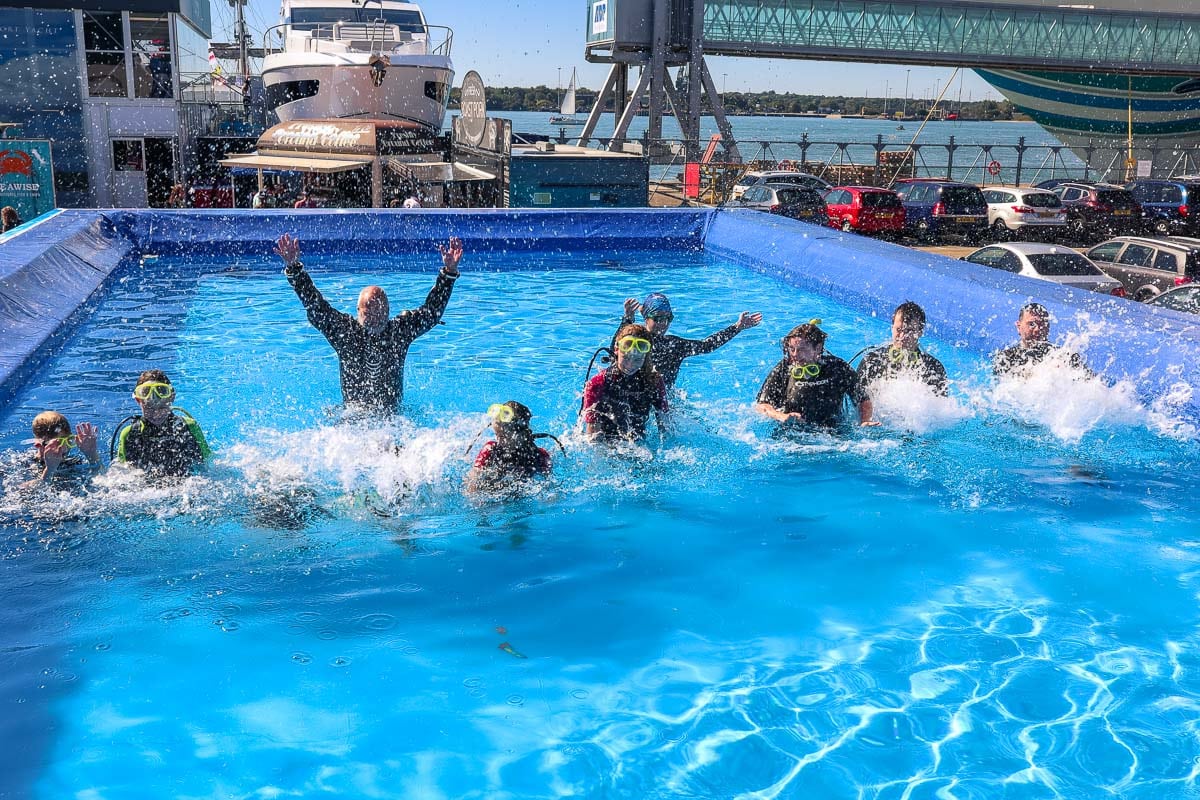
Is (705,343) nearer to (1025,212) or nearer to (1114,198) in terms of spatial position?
(1025,212)

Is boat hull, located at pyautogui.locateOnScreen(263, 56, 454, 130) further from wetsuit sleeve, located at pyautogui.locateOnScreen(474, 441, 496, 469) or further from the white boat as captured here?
wetsuit sleeve, located at pyautogui.locateOnScreen(474, 441, 496, 469)

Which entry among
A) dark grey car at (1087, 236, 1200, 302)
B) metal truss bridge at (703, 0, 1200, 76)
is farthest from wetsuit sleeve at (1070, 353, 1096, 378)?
metal truss bridge at (703, 0, 1200, 76)

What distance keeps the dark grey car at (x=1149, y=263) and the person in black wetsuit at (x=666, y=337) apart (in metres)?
9.06

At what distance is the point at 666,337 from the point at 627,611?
298 cm

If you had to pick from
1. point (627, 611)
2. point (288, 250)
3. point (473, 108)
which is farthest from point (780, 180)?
point (627, 611)

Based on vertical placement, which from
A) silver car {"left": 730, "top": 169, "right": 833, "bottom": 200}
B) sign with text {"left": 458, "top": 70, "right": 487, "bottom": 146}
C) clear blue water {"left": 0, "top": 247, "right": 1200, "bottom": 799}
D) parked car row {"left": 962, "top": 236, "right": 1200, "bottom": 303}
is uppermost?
sign with text {"left": 458, "top": 70, "right": 487, "bottom": 146}

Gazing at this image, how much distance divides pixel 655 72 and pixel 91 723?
1396 inches

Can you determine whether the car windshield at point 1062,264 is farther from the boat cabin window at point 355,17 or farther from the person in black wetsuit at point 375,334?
the boat cabin window at point 355,17

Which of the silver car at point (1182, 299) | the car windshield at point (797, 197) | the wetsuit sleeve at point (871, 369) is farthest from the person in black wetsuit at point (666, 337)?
the car windshield at point (797, 197)

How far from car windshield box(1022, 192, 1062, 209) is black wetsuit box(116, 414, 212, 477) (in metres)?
22.4

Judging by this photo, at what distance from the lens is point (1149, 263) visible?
1562cm

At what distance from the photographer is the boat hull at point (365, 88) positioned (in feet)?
96.0

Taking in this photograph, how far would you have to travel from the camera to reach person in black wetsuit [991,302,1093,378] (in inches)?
Answer: 332

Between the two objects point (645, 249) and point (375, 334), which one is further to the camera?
point (645, 249)
